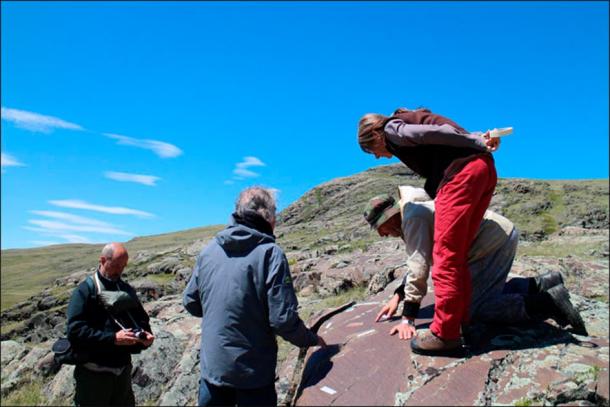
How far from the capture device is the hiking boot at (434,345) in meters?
4.00

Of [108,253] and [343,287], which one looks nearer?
[108,253]

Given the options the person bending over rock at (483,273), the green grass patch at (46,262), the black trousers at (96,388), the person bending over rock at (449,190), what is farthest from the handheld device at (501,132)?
the green grass patch at (46,262)

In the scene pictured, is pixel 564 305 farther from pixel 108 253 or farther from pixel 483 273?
pixel 108 253

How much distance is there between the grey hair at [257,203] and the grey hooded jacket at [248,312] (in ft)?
0.61

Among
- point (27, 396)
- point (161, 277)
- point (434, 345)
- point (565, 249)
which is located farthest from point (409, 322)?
point (161, 277)

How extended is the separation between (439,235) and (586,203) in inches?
1083

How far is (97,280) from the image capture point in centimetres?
555

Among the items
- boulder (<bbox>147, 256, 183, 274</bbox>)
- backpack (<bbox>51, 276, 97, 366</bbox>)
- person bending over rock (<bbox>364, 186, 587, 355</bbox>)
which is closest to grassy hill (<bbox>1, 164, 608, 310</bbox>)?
boulder (<bbox>147, 256, 183, 274</bbox>)

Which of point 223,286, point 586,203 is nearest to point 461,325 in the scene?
point 223,286

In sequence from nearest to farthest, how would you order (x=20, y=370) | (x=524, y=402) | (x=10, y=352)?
(x=524, y=402), (x=20, y=370), (x=10, y=352)

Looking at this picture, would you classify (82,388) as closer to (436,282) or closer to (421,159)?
(436,282)

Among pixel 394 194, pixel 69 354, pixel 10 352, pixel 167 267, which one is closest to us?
pixel 69 354

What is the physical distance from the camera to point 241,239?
395 cm

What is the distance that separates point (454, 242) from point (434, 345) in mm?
894
